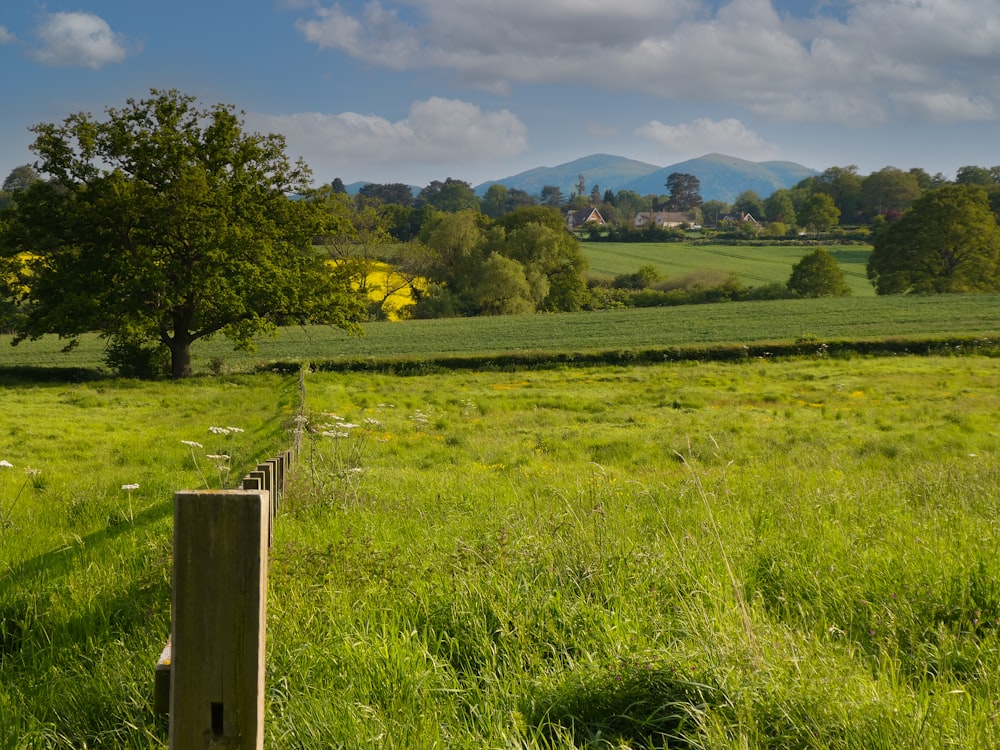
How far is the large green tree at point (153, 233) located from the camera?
97.0 feet

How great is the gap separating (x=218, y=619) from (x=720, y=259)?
109769 mm

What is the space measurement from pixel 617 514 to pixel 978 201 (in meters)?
76.5

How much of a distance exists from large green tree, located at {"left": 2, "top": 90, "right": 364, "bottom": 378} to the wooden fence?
1162 inches

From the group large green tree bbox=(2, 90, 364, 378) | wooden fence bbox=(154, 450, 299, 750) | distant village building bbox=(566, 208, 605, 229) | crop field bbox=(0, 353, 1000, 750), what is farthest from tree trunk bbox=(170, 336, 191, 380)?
distant village building bbox=(566, 208, 605, 229)

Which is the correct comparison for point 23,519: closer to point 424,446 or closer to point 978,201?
point 424,446

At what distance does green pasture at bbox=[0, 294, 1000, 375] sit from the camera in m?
43.8

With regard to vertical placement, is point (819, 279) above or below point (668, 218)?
below

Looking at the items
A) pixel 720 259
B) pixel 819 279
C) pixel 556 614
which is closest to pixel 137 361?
pixel 556 614

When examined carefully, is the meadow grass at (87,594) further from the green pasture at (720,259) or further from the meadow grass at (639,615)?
the green pasture at (720,259)

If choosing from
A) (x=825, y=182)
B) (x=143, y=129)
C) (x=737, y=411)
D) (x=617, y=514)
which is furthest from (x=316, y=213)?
(x=825, y=182)

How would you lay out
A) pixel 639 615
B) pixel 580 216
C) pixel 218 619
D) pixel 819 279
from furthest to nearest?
1. pixel 580 216
2. pixel 819 279
3. pixel 639 615
4. pixel 218 619

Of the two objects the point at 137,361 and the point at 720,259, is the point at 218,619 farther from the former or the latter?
the point at 720,259

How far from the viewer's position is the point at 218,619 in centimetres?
211

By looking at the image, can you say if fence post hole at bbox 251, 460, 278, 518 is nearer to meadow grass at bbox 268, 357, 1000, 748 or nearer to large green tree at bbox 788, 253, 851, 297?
meadow grass at bbox 268, 357, 1000, 748
